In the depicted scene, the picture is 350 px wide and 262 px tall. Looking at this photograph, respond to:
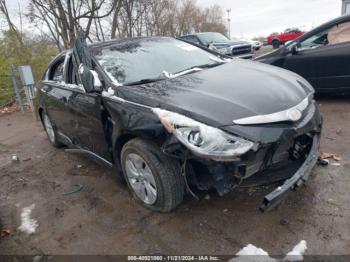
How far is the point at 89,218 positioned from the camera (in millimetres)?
3146

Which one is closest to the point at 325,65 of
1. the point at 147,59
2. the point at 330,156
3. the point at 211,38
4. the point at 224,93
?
the point at 330,156

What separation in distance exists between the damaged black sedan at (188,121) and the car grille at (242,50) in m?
8.46

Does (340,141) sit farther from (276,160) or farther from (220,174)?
(220,174)

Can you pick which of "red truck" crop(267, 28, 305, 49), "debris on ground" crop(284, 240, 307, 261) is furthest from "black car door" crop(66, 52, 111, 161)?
"red truck" crop(267, 28, 305, 49)

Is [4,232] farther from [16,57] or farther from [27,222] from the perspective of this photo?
[16,57]

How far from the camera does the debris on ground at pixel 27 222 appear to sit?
10.2 feet

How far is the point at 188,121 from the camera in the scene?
236cm

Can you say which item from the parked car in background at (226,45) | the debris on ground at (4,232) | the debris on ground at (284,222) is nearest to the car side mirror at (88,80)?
the debris on ground at (4,232)

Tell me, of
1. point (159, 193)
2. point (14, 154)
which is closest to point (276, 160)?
point (159, 193)

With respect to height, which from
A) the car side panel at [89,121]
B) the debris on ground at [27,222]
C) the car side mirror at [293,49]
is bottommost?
the debris on ground at [27,222]

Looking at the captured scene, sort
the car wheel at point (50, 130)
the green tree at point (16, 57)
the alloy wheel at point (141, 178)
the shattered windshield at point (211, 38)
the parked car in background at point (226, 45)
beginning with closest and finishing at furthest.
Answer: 1. the alloy wheel at point (141, 178)
2. the car wheel at point (50, 130)
3. the green tree at point (16, 57)
4. the parked car in background at point (226, 45)
5. the shattered windshield at point (211, 38)

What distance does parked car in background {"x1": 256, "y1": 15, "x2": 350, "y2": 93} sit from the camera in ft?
16.8

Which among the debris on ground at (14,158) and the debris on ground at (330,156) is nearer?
the debris on ground at (330,156)

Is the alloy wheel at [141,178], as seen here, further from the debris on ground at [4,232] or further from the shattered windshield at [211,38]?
the shattered windshield at [211,38]
